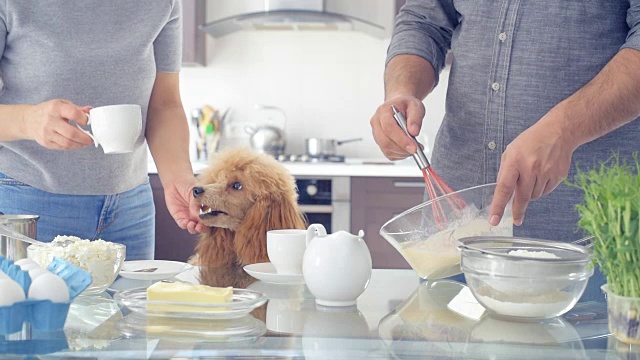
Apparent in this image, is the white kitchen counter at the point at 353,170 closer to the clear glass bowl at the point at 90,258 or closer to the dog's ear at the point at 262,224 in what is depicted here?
the dog's ear at the point at 262,224

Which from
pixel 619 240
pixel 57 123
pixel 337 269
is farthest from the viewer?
pixel 57 123

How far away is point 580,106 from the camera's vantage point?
1310 mm

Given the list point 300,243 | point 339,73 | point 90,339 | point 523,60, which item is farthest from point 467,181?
point 339,73

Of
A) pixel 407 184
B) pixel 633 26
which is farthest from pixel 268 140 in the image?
pixel 633 26

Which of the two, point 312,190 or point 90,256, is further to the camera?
point 312,190

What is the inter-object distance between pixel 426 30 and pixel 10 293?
1.19 meters

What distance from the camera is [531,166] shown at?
1177mm

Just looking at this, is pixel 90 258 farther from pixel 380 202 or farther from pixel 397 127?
pixel 380 202

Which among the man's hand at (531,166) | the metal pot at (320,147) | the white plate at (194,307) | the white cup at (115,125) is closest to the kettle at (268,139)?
the metal pot at (320,147)

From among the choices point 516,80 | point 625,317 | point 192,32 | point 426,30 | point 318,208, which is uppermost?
point 192,32

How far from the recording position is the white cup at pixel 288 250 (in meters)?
1.25

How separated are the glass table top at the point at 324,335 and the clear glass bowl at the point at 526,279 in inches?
0.9

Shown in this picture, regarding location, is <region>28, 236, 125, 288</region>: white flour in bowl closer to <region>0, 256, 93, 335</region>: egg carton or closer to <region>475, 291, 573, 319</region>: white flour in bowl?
<region>0, 256, 93, 335</region>: egg carton

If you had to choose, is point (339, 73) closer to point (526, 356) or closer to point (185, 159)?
point (185, 159)
